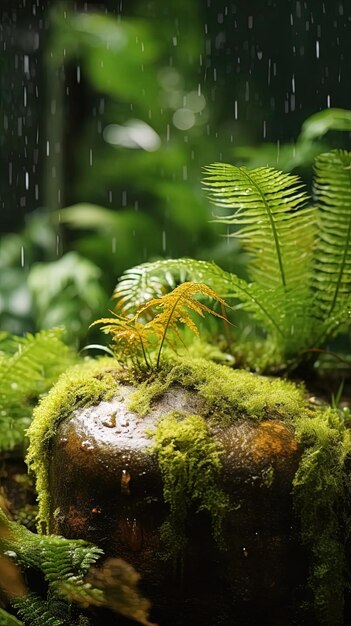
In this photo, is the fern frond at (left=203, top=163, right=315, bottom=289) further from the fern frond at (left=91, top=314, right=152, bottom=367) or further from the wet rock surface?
the wet rock surface

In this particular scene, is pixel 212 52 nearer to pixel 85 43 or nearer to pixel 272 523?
pixel 85 43

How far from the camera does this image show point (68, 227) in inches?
255

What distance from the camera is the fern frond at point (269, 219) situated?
260cm

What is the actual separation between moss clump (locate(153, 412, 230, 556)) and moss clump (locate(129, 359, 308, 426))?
155 mm

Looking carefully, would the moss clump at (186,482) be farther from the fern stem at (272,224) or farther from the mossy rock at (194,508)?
the fern stem at (272,224)

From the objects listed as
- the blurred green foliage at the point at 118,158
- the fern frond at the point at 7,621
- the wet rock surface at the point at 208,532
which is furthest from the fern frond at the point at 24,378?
the blurred green foliage at the point at 118,158

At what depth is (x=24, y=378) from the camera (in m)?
3.02

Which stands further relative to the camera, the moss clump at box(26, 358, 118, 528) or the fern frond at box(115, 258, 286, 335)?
the fern frond at box(115, 258, 286, 335)

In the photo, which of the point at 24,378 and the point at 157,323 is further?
the point at 24,378

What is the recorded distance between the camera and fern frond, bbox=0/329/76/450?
9.70ft

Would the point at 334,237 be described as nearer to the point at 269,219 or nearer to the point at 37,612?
the point at 269,219

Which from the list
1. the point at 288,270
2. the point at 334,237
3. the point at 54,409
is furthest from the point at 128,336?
the point at 334,237

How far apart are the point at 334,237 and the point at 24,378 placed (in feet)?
5.21

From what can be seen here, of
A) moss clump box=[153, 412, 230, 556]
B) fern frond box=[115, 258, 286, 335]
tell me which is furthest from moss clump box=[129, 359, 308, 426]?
fern frond box=[115, 258, 286, 335]
